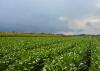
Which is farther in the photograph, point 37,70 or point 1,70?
point 1,70

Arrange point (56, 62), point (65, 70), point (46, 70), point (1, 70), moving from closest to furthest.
→ 1. point (46, 70)
2. point (65, 70)
3. point (56, 62)
4. point (1, 70)

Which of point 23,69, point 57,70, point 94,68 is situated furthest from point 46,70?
point 94,68

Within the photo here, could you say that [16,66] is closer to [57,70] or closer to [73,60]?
[57,70]

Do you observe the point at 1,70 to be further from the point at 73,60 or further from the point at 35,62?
the point at 73,60

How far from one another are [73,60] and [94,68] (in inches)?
94.6

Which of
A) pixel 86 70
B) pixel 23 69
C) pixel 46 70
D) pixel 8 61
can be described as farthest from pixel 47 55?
pixel 46 70

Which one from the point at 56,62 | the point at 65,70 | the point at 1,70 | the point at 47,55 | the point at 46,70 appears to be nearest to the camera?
the point at 46,70

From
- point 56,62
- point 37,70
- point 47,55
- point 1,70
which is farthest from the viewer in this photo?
point 47,55

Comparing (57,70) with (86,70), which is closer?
(57,70)

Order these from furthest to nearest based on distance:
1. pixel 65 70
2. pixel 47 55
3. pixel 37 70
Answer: pixel 47 55 → pixel 37 70 → pixel 65 70

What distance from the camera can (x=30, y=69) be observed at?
15.4m

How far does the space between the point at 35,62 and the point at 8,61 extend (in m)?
2.12

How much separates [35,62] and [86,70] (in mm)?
2881

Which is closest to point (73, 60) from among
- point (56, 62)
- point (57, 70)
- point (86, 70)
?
point (86, 70)
